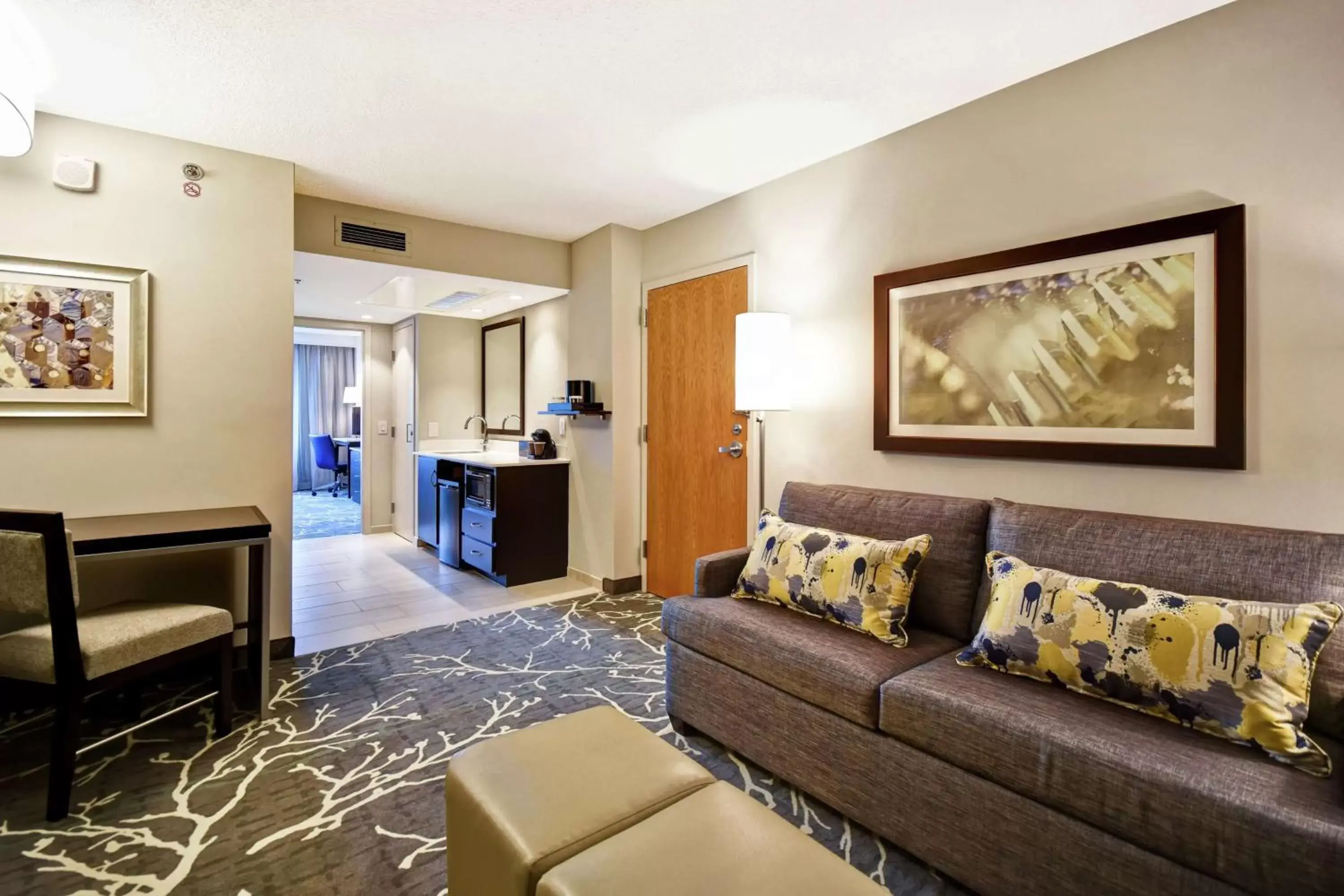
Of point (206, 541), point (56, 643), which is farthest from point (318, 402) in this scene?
point (56, 643)

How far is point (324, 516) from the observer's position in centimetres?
766

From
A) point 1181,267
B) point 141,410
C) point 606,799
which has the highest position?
point 1181,267

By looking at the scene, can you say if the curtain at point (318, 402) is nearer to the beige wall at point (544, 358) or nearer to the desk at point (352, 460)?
the desk at point (352, 460)

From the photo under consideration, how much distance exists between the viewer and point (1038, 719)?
1.49 m

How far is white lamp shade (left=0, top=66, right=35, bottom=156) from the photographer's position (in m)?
1.83

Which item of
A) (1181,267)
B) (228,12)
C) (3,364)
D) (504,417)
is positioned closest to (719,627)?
(1181,267)

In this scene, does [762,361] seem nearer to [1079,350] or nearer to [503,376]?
[1079,350]

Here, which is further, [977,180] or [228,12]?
[977,180]

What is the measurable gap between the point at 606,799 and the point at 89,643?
1.87m

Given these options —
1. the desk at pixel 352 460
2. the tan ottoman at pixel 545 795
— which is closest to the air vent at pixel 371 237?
the tan ottoman at pixel 545 795

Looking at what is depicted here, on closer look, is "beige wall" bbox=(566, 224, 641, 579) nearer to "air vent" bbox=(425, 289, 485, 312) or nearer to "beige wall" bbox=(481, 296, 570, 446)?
"beige wall" bbox=(481, 296, 570, 446)

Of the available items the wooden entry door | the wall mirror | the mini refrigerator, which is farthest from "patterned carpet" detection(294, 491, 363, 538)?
the wooden entry door

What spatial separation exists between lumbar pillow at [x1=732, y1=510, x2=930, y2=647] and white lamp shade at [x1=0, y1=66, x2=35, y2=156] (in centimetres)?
275

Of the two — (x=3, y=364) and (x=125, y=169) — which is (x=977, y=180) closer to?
(x=125, y=169)
